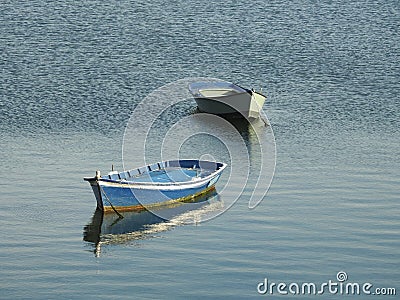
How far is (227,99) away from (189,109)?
1721 millimetres

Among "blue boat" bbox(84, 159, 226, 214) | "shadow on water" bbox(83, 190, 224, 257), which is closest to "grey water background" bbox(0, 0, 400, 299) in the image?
"shadow on water" bbox(83, 190, 224, 257)

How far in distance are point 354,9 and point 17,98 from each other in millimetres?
27693

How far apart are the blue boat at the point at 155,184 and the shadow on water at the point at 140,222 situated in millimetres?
247

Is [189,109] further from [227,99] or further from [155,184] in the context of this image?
[155,184]

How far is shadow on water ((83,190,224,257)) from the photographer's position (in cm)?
3391

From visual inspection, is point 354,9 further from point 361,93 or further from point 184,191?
point 184,191

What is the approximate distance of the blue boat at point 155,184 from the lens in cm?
3556

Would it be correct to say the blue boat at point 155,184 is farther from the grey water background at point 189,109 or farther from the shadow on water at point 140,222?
the grey water background at point 189,109

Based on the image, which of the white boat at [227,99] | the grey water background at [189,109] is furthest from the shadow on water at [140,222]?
the white boat at [227,99]

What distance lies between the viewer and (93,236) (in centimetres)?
3391

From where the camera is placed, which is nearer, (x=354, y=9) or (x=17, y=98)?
(x=17, y=98)

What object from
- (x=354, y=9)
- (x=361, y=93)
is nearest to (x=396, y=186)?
(x=361, y=93)

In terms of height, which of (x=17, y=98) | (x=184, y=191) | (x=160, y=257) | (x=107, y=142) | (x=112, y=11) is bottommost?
(x=160, y=257)

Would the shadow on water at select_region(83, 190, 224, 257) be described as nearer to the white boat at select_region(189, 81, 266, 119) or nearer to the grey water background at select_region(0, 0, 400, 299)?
the grey water background at select_region(0, 0, 400, 299)
